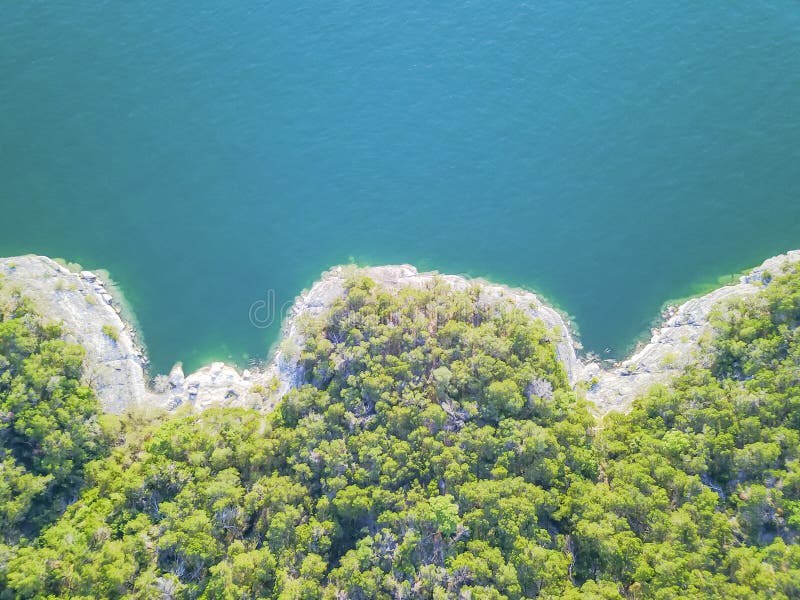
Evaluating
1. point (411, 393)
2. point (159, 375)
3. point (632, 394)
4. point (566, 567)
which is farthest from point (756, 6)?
point (159, 375)

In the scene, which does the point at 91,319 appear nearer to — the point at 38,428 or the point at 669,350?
the point at 38,428

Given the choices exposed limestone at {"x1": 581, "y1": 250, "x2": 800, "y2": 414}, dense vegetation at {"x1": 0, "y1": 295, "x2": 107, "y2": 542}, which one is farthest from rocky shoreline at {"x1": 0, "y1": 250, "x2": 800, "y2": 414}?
dense vegetation at {"x1": 0, "y1": 295, "x2": 107, "y2": 542}

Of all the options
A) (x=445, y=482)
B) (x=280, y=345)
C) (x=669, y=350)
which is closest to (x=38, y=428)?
(x=280, y=345)

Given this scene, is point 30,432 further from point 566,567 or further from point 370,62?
point 370,62

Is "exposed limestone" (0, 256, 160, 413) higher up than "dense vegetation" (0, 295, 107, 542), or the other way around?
"exposed limestone" (0, 256, 160, 413)

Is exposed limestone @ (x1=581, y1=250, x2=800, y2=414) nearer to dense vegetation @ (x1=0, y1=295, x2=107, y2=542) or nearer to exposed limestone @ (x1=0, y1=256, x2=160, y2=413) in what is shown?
exposed limestone @ (x1=0, y1=256, x2=160, y2=413)

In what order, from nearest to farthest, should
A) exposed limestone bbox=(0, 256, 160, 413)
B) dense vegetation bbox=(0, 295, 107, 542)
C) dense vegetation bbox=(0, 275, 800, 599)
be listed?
dense vegetation bbox=(0, 275, 800, 599)
dense vegetation bbox=(0, 295, 107, 542)
exposed limestone bbox=(0, 256, 160, 413)
